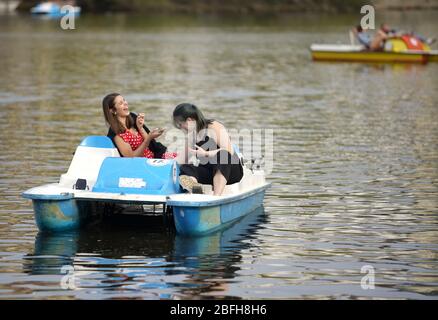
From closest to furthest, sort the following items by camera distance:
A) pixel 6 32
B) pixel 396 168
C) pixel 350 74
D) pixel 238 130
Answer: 1. pixel 396 168
2. pixel 238 130
3. pixel 350 74
4. pixel 6 32

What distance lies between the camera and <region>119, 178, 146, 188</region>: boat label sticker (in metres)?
15.8

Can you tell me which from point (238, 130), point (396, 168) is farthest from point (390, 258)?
point (238, 130)

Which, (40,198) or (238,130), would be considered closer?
(40,198)

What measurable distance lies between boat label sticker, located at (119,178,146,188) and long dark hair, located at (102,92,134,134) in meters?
1.43

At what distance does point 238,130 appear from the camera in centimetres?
2808

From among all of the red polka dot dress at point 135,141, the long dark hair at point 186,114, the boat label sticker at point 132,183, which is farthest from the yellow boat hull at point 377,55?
the boat label sticker at point 132,183

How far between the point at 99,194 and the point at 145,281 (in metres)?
2.15

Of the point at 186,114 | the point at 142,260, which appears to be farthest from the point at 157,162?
the point at 142,260

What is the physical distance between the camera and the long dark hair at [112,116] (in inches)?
666

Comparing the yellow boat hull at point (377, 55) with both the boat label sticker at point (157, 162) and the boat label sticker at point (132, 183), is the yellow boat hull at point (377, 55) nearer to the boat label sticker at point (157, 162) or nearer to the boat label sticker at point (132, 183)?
the boat label sticker at point (157, 162)

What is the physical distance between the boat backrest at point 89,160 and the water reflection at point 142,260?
0.71 meters

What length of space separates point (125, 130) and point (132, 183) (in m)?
1.53

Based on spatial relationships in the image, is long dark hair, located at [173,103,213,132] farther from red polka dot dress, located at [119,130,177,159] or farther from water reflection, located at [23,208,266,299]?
water reflection, located at [23,208,266,299]

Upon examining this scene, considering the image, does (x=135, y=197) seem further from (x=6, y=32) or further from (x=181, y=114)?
(x=6, y=32)
